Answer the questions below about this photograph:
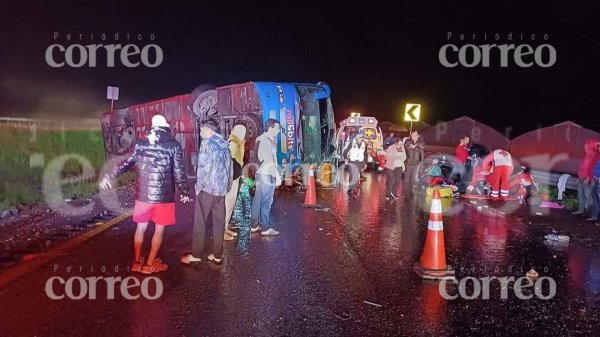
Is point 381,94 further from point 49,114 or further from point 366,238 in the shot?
point 366,238

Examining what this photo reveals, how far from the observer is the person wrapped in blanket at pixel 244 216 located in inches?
317

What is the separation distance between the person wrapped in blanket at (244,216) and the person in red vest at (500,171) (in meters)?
6.28

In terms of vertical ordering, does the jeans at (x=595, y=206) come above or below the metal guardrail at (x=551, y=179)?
below

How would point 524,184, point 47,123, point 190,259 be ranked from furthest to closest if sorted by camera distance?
1. point 47,123
2. point 524,184
3. point 190,259

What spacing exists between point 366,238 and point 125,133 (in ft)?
67.8

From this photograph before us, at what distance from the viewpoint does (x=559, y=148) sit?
1978cm

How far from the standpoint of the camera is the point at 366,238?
871cm


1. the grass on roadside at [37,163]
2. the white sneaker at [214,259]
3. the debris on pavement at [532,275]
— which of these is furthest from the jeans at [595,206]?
the grass on roadside at [37,163]

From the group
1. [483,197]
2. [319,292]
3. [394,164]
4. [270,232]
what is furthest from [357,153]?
[319,292]

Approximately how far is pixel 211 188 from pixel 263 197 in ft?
6.67

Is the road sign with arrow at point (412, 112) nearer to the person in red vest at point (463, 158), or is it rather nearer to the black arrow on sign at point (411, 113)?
the black arrow on sign at point (411, 113)

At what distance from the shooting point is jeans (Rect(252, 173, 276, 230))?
859cm

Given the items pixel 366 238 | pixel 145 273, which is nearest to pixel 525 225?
pixel 366 238

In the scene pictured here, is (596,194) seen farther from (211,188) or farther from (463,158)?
(211,188)
